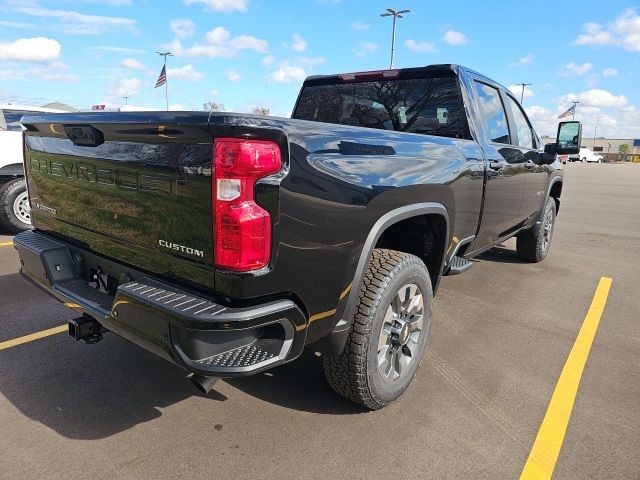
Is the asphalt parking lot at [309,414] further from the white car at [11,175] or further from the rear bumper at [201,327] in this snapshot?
the white car at [11,175]

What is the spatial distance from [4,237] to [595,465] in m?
7.23

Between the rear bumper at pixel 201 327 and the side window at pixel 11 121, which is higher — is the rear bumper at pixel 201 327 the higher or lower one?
the lower one

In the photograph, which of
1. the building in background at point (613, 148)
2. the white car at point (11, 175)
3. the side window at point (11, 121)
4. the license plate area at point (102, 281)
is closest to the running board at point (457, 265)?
the license plate area at point (102, 281)

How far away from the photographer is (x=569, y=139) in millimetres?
5133

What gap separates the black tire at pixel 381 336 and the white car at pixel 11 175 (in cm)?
561

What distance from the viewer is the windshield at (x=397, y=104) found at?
11.9ft

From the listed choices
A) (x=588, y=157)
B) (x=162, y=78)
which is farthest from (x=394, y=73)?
(x=588, y=157)

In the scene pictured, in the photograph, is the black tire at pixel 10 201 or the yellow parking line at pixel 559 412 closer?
the yellow parking line at pixel 559 412

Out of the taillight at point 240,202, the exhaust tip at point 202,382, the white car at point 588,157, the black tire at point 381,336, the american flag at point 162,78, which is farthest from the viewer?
the white car at point 588,157

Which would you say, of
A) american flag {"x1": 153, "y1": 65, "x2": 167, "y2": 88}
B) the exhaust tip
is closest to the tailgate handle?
the exhaust tip

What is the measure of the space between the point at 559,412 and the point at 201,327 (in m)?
2.20

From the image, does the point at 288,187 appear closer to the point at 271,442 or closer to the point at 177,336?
the point at 177,336

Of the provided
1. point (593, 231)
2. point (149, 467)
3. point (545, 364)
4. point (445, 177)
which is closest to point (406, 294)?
point (445, 177)

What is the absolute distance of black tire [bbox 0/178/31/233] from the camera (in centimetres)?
639
